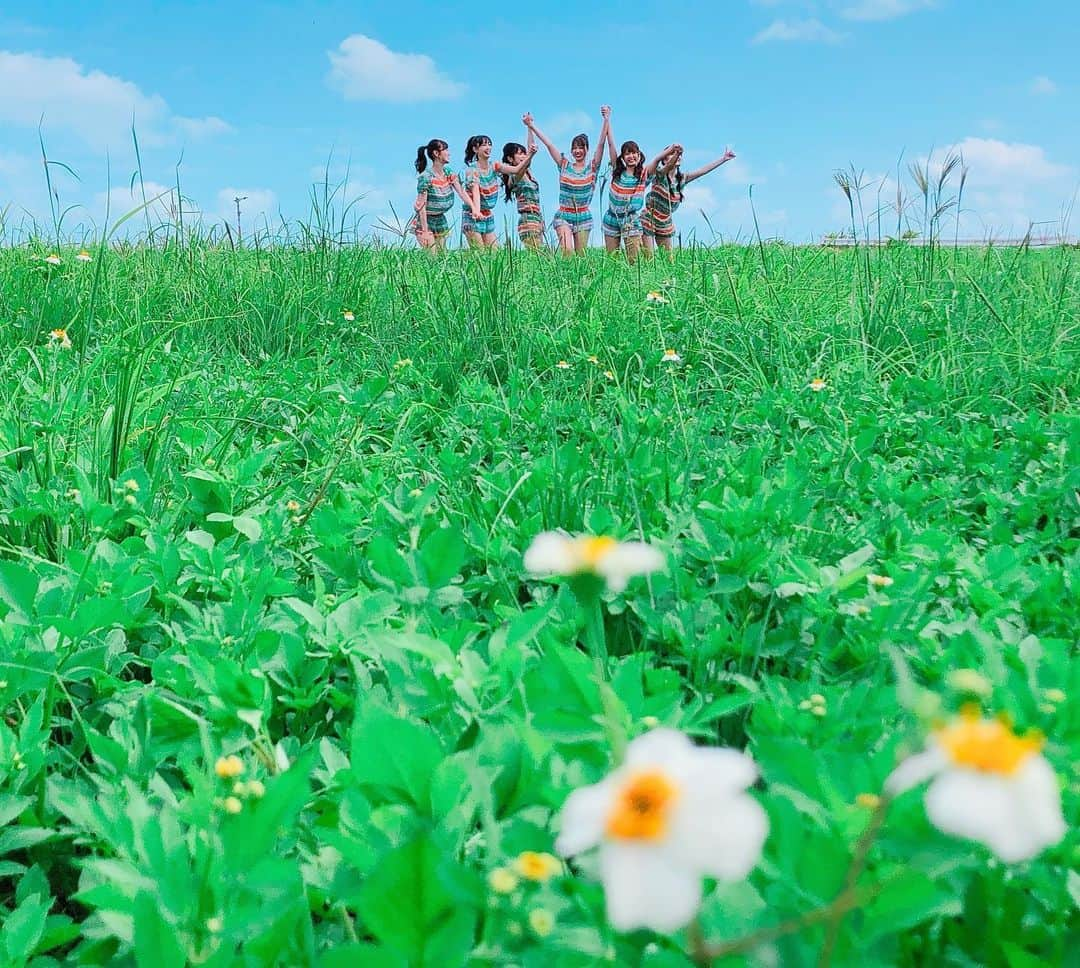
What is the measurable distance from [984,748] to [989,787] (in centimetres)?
2

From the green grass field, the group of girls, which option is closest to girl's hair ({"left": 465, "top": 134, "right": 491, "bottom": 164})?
the group of girls

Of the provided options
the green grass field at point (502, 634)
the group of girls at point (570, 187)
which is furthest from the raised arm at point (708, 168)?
the green grass field at point (502, 634)

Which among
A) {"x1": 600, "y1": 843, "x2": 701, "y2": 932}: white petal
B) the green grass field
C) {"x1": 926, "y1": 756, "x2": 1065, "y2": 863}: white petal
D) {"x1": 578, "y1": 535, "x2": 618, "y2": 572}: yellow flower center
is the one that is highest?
Answer: {"x1": 578, "y1": 535, "x2": 618, "y2": 572}: yellow flower center

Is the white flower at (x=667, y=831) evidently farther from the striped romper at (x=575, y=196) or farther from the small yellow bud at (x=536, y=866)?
the striped romper at (x=575, y=196)

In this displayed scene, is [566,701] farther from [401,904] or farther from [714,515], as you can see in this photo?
[714,515]

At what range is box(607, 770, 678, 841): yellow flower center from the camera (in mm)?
392

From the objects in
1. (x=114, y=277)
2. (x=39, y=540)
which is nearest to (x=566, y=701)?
(x=39, y=540)

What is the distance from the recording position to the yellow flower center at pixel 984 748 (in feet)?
1.24

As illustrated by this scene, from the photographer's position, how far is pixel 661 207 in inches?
428

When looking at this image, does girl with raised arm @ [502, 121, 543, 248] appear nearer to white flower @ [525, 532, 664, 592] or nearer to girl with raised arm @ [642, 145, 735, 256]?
girl with raised arm @ [642, 145, 735, 256]

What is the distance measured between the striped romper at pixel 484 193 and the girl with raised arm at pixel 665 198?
1848 millimetres

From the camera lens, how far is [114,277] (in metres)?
4.44

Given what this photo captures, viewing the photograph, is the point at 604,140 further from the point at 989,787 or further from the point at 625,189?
the point at 989,787

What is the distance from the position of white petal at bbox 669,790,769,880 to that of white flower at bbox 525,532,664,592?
124mm
